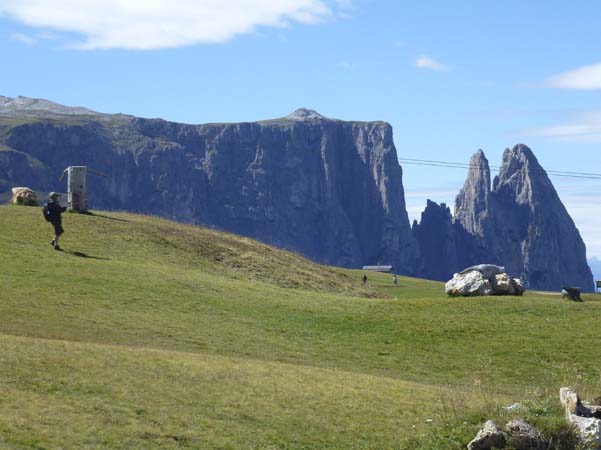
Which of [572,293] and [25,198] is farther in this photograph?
[25,198]

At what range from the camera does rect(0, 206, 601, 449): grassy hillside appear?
2211 cm

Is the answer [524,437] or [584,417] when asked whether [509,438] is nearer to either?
[524,437]

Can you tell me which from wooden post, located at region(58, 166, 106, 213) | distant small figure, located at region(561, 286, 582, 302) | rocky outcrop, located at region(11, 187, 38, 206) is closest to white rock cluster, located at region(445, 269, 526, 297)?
distant small figure, located at region(561, 286, 582, 302)

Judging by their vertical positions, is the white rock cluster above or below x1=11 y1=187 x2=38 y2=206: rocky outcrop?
below

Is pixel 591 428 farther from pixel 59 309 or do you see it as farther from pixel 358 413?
pixel 59 309

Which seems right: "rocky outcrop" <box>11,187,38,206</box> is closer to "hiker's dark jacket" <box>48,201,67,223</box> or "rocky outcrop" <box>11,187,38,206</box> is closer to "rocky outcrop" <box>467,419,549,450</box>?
"hiker's dark jacket" <box>48,201,67,223</box>

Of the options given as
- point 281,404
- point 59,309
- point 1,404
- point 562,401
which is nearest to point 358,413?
point 281,404

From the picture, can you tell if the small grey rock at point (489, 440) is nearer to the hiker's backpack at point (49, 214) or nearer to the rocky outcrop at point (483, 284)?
the rocky outcrop at point (483, 284)

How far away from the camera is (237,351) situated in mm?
33500

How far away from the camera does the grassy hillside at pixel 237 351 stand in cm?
2211

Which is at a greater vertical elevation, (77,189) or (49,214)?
(77,189)

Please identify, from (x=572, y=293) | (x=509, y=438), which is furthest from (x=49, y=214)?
(x=509, y=438)

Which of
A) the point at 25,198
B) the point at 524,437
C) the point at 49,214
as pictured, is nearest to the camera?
the point at 524,437

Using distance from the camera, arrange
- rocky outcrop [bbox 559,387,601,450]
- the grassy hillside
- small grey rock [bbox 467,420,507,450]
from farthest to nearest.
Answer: the grassy hillside
rocky outcrop [bbox 559,387,601,450]
small grey rock [bbox 467,420,507,450]
